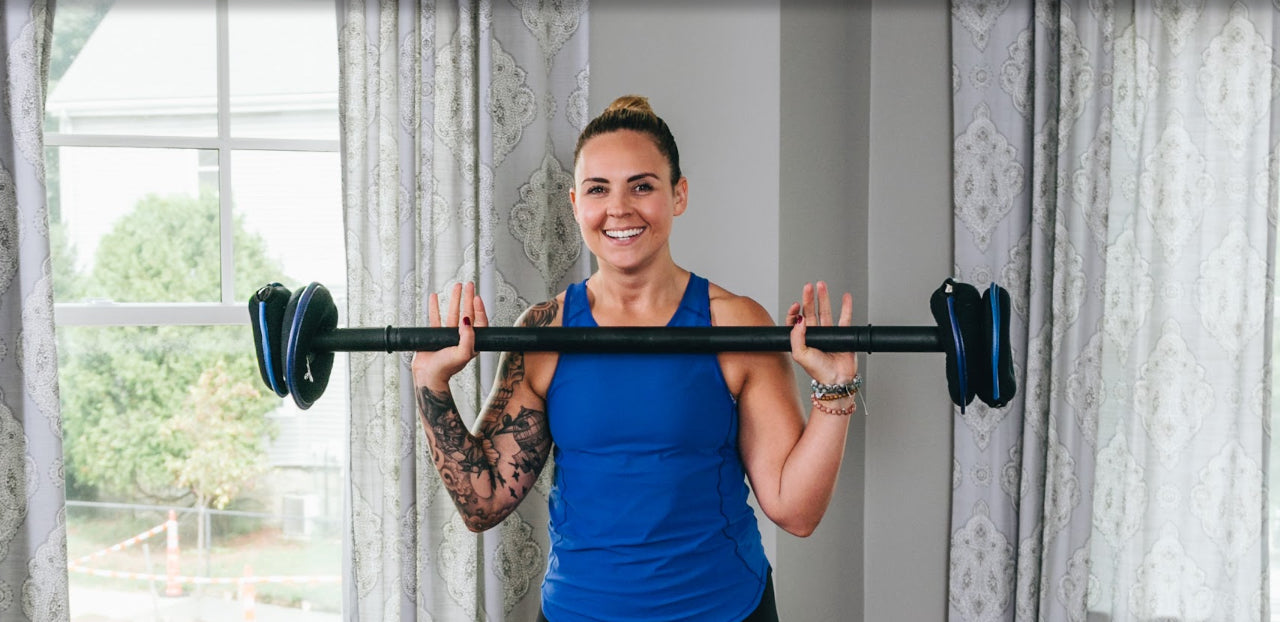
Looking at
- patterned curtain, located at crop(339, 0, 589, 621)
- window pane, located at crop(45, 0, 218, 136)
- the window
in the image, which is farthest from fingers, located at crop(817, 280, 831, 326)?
window pane, located at crop(45, 0, 218, 136)

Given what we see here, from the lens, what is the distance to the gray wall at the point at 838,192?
2.11 metres

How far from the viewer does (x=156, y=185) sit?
7.64 feet

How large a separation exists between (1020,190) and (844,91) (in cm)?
48

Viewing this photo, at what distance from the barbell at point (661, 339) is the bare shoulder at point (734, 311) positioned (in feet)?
0.55

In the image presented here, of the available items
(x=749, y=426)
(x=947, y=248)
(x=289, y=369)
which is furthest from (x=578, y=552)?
(x=947, y=248)

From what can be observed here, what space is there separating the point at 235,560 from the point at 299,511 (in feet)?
0.69

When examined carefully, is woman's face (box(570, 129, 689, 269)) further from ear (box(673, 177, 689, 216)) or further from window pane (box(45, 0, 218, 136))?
window pane (box(45, 0, 218, 136))

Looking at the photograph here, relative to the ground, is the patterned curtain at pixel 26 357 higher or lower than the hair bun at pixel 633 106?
lower

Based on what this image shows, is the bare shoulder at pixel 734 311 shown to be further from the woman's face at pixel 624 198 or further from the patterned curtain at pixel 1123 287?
the patterned curtain at pixel 1123 287

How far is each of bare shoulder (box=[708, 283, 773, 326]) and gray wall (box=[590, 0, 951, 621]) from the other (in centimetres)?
48

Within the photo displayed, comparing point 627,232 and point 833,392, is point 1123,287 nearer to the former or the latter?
point 833,392

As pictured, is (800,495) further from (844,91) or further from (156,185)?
(156,185)

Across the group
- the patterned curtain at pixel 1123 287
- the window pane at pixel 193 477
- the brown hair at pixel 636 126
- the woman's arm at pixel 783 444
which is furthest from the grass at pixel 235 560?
the patterned curtain at pixel 1123 287

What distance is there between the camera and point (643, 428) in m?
1.50
